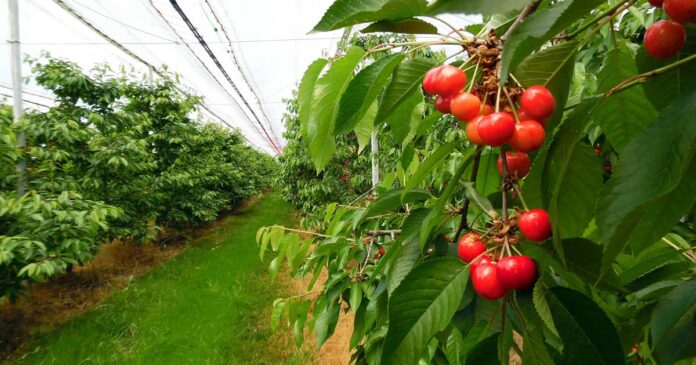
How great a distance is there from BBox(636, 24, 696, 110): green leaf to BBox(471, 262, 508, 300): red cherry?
238 mm

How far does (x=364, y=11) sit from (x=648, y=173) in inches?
10.4

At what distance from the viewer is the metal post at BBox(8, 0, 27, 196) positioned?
3203 millimetres

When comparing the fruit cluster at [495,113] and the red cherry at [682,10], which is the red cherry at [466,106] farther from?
the red cherry at [682,10]

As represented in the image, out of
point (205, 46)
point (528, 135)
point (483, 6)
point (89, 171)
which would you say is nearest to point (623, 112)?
point (528, 135)

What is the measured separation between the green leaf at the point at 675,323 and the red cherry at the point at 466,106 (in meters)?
0.30

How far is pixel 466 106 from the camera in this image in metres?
0.40

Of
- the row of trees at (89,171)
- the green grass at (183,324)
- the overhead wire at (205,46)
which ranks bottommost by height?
the green grass at (183,324)

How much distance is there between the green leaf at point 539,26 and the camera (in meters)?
0.25

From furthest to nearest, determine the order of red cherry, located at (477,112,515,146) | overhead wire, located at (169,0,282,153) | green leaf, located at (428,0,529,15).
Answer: overhead wire, located at (169,0,282,153), red cherry, located at (477,112,515,146), green leaf, located at (428,0,529,15)

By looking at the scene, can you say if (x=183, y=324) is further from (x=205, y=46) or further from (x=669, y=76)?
(x=205, y=46)

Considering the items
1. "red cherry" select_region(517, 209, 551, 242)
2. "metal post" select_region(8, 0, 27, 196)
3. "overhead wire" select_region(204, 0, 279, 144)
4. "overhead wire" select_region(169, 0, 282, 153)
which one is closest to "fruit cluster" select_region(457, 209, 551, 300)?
"red cherry" select_region(517, 209, 551, 242)

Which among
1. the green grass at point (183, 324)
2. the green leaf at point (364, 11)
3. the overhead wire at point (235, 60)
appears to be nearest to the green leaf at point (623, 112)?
the green leaf at point (364, 11)

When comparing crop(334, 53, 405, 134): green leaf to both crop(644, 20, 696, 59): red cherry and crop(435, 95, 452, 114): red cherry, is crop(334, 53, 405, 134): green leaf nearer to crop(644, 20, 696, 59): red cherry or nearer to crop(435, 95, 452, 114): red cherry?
crop(435, 95, 452, 114): red cherry

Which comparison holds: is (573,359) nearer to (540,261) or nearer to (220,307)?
(540,261)
